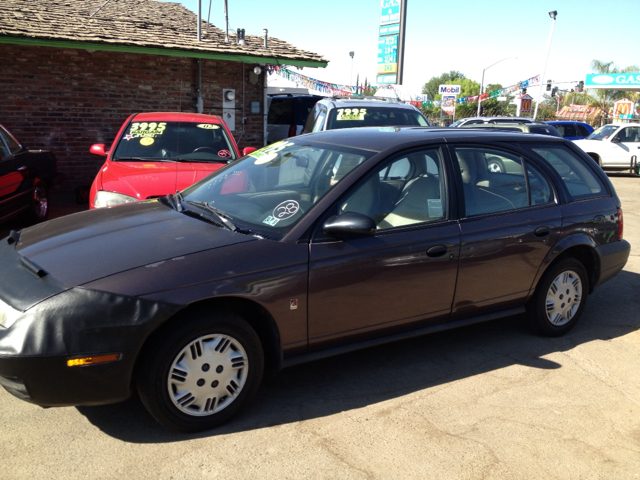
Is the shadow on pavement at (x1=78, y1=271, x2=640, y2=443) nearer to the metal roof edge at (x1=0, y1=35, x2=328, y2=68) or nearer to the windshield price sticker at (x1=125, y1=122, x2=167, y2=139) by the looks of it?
the windshield price sticker at (x1=125, y1=122, x2=167, y2=139)

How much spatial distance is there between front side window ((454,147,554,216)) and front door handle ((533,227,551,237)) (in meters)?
0.21

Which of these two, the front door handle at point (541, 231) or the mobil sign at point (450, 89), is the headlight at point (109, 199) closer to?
the front door handle at point (541, 231)

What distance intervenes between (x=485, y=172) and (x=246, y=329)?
7.36 ft

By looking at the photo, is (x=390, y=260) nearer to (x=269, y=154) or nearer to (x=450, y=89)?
(x=269, y=154)

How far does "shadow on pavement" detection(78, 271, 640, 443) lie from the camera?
3.33 metres

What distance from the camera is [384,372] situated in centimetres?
404

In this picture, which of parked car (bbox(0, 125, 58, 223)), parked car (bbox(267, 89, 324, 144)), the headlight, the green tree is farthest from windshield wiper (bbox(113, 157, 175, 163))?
the green tree

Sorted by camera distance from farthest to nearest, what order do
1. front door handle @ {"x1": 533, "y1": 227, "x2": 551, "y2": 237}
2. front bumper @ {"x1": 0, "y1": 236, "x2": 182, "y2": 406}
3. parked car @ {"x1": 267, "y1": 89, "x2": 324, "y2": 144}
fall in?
parked car @ {"x1": 267, "y1": 89, "x2": 324, "y2": 144}
front door handle @ {"x1": 533, "y1": 227, "x2": 551, "y2": 237}
front bumper @ {"x1": 0, "y1": 236, "x2": 182, "y2": 406}

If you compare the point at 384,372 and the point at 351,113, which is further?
the point at 351,113

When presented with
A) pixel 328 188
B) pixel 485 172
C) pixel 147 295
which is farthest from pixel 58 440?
pixel 485 172

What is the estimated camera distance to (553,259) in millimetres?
4555

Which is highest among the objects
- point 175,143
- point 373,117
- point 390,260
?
point 373,117

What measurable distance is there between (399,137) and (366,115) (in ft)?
17.5

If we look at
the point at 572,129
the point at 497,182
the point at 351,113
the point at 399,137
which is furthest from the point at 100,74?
the point at 572,129
